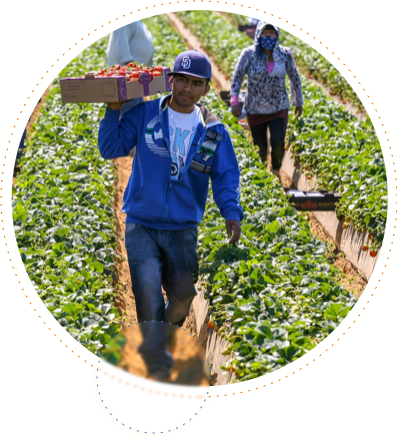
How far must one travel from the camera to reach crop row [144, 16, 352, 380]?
12.3 ft

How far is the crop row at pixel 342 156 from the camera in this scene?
18.0 ft

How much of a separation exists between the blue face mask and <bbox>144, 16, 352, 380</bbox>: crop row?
3.39 ft

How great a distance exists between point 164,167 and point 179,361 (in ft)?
3.73

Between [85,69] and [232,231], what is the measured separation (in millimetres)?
4118

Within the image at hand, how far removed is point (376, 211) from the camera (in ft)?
17.7

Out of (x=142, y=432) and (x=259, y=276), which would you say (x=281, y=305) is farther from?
(x=142, y=432)

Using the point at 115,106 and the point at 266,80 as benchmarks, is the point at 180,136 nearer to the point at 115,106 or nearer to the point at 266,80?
the point at 115,106

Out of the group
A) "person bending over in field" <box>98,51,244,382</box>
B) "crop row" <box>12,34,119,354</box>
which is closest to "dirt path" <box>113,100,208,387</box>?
"crop row" <box>12,34,119,354</box>

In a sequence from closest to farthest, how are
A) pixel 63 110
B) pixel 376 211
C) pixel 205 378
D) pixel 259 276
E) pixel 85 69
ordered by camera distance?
1. pixel 205 378
2. pixel 259 276
3. pixel 376 211
4. pixel 63 110
5. pixel 85 69

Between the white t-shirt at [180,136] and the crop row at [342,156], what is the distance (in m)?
2.15

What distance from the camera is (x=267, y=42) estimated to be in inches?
216

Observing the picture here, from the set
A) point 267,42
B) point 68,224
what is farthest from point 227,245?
point 267,42

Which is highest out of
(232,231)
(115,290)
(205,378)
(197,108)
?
(197,108)

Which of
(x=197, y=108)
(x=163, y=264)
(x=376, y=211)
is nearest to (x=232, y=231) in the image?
(x=163, y=264)
